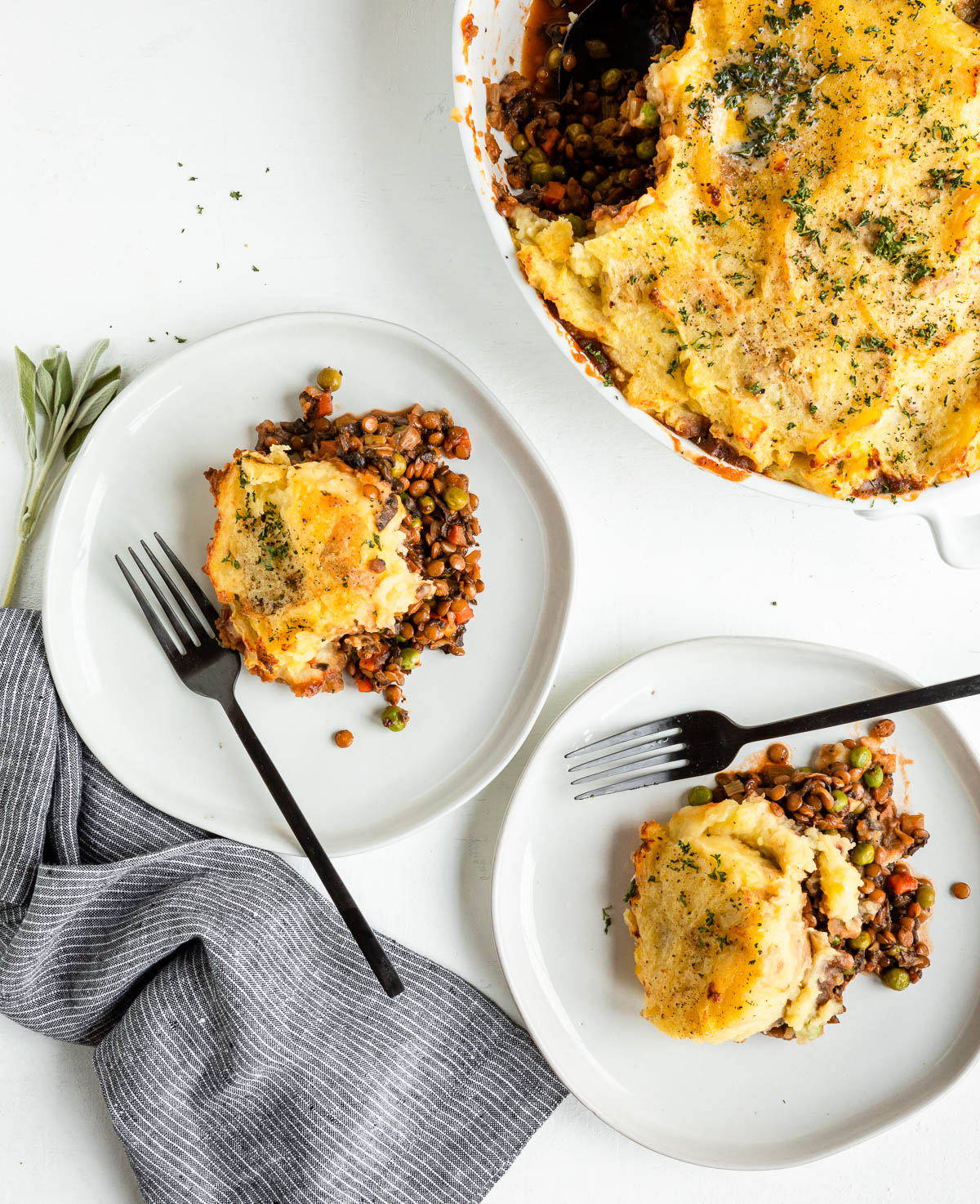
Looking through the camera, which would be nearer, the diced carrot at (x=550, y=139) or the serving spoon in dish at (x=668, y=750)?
the diced carrot at (x=550, y=139)

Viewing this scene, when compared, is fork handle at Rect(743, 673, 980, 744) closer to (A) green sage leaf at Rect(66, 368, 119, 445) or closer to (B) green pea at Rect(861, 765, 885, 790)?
(B) green pea at Rect(861, 765, 885, 790)

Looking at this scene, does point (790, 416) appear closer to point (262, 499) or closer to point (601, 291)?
point (601, 291)

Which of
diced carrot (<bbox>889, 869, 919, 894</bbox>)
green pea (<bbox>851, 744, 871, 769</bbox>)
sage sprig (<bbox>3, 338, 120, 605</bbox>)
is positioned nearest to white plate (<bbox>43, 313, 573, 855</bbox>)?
sage sprig (<bbox>3, 338, 120, 605</bbox>)

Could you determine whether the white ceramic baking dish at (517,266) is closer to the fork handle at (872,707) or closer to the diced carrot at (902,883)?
the fork handle at (872,707)

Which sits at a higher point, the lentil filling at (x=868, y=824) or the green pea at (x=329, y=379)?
the green pea at (x=329, y=379)

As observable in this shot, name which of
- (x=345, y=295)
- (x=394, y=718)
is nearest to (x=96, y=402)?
(x=345, y=295)

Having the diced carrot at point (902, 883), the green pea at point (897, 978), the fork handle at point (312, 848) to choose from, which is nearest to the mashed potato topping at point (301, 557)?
the fork handle at point (312, 848)

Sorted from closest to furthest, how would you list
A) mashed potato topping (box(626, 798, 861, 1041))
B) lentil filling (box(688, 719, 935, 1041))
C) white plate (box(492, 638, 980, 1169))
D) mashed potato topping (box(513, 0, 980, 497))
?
mashed potato topping (box(513, 0, 980, 497)) < mashed potato topping (box(626, 798, 861, 1041)) < lentil filling (box(688, 719, 935, 1041)) < white plate (box(492, 638, 980, 1169))

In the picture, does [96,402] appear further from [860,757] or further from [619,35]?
[860,757]
